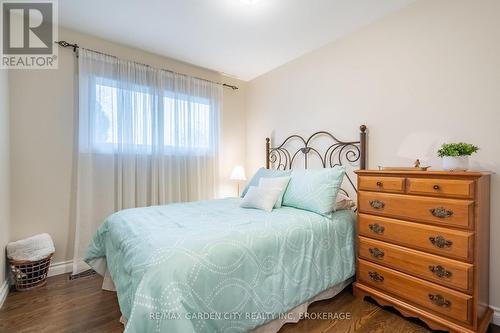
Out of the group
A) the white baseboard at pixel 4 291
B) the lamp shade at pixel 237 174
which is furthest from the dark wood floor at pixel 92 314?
the lamp shade at pixel 237 174

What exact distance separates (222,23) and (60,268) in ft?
9.56

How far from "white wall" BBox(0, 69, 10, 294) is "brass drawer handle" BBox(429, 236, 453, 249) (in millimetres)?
3158

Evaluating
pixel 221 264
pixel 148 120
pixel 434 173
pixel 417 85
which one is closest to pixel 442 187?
pixel 434 173

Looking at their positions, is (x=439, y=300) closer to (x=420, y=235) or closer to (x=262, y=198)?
(x=420, y=235)

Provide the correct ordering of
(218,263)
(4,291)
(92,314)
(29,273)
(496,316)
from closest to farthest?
1. (218,263)
2. (496,316)
3. (92,314)
4. (4,291)
5. (29,273)

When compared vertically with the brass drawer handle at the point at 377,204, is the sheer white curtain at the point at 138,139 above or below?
above

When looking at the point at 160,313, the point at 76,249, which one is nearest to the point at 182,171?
the point at 76,249

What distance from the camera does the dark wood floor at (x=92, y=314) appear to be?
1.55 m

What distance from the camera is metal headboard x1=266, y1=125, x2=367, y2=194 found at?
7.66 ft

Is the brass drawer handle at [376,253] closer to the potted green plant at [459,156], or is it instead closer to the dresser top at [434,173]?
the dresser top at [434,173]

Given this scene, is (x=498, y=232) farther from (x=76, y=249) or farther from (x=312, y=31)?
(x=76, y=249)

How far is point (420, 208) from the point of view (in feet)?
5.04

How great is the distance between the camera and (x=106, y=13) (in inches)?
83.3

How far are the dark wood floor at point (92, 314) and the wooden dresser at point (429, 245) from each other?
0.43 ft
